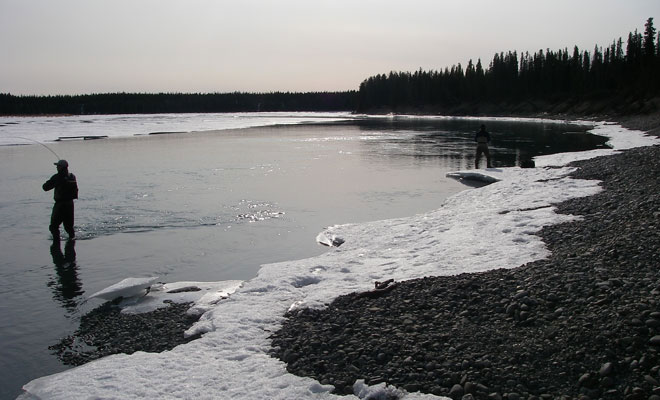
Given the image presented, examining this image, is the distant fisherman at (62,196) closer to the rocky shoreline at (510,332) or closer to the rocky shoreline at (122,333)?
the rocky shoreline at (122,333)

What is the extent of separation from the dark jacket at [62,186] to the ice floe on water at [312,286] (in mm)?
6351

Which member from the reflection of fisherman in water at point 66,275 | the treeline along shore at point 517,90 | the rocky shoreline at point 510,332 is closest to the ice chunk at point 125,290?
the reflection of fisherman in water at point 66,275

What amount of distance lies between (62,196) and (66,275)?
3.46 m

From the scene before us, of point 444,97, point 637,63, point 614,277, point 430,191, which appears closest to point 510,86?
point 444,97

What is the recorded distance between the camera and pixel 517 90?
128 m

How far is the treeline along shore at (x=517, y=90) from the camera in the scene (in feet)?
277

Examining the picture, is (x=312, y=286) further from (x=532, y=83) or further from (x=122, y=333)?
(x=532, y=83)

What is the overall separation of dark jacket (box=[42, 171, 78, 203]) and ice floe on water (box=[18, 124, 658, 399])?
250 inches

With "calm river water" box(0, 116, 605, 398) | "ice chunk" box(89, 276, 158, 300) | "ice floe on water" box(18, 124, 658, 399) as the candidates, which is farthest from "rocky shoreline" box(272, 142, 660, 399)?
"calm river water" box(0, 116, 605, 398)

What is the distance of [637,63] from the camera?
305 feet

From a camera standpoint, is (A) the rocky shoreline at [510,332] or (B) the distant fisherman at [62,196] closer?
(A) the rocky shoreline at [510,332]

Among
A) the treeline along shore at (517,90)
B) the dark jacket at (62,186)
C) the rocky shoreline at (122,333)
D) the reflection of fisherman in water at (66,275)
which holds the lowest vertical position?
the rocky shoreline at (122,333)

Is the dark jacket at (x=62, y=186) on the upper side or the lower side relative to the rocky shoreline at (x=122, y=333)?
upper

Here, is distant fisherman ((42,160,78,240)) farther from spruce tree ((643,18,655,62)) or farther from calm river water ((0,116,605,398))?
spruce tree ((643,18,655,62))
